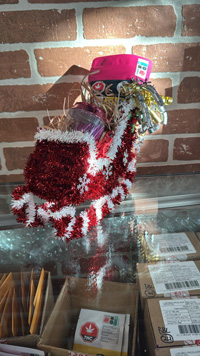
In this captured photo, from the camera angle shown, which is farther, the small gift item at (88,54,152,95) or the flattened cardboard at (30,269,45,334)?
the small gift item at (88,54,152,95)

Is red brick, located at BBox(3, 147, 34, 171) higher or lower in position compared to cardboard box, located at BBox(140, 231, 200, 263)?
higher

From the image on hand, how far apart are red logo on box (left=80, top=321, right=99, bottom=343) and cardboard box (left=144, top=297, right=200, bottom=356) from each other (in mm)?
88

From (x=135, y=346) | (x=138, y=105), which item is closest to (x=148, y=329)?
(x=135, y=346)

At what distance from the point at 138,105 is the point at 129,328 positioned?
0.46 metres

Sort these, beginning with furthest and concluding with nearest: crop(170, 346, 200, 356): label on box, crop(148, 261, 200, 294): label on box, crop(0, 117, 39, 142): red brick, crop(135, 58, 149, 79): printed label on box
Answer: crop(0, 117, 39, 142): red brick < crop(135, 58, 149, 79): printed label on box < crop(148, 261, 200, 294): label on box < crop(170, 346, 200, 356): label on box

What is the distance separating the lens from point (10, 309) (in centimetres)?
48

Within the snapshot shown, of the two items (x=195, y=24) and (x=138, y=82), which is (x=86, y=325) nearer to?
(x=138, y=82)

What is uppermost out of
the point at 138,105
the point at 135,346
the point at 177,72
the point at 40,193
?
the point at 177,72

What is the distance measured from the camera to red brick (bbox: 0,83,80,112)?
905mm

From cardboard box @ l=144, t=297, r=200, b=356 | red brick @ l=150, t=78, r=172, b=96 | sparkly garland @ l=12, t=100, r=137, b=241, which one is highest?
red brick @ l=150, t=78, r=172, b=96

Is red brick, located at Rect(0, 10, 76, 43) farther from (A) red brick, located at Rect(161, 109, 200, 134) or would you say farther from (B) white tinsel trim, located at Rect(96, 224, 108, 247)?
(B) white tinsel trim, located at Rect(96, 224, 108, 247)

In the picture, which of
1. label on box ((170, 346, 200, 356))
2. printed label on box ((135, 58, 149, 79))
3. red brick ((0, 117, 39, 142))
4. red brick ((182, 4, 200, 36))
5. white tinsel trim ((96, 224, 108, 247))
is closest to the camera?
label on box ((170, 346, 200, 356))

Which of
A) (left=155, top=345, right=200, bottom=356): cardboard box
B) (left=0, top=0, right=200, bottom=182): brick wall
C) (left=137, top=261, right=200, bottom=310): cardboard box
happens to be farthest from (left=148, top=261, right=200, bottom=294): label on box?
(left=0, top=0, right=200, bottom=182): brick wall

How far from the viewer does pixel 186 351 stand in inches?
15.6
